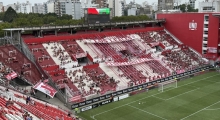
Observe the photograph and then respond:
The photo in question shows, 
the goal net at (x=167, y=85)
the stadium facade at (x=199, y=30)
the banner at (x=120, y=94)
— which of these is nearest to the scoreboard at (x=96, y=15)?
the banner at (x=120, y=94)

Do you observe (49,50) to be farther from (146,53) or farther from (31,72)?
(146,53)

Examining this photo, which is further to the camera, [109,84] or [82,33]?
[82,33]

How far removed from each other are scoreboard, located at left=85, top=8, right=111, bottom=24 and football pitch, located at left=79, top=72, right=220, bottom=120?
18306mm

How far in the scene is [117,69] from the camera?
144 feet

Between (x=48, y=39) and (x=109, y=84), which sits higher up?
(x=48, y=39)

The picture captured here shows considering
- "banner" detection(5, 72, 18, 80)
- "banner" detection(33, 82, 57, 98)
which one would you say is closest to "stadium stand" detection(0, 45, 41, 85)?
"banner" detection(5, 72, 18, 80)

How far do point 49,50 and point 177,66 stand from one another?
25145mm

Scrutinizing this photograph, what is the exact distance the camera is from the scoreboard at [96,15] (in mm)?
49406

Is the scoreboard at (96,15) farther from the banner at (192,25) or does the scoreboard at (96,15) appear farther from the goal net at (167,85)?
the banner at (192,25)

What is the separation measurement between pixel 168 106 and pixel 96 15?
2415 centimetres

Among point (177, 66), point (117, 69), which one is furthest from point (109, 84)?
point (177, 66)

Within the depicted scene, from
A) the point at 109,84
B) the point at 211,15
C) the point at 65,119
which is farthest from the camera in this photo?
the point at 211,15

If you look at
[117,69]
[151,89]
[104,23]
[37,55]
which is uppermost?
[104,23]

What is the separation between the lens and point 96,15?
49906mm
